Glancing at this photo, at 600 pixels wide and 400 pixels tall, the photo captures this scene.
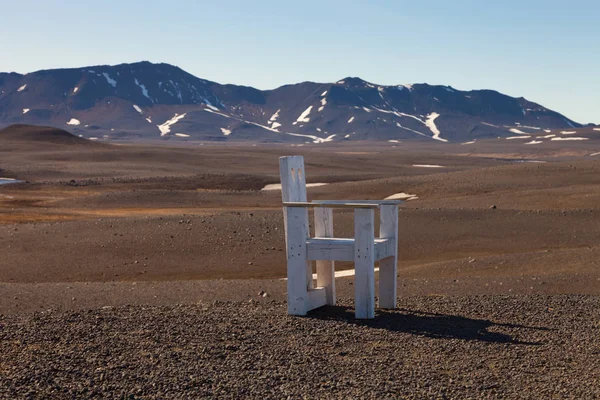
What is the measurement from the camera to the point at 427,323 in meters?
9.38

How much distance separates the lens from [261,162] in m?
82.7

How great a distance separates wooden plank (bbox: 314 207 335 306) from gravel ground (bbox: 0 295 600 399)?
1.04 ft

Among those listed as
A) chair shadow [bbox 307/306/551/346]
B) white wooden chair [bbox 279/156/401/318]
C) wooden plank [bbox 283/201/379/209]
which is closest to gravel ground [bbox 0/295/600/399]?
chair shadow [bbox 307/306/551/346]

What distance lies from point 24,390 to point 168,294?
557cm

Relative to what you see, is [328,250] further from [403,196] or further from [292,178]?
[403,196]

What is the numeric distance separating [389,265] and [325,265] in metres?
0.78

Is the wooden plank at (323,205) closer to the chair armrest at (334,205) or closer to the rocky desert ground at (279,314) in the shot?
the chair armrest at (334,205)

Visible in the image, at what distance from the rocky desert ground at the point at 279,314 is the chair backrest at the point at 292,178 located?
55.0 inches

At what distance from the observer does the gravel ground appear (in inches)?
268

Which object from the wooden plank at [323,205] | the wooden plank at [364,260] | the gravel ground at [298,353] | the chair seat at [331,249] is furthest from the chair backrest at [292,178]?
the gravel ground at [298,353]

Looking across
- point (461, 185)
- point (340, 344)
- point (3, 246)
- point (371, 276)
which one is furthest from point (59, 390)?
point (461, 185)

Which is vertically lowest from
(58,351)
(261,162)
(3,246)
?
(261,162)

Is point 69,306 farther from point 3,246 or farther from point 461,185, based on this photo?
point 461,185

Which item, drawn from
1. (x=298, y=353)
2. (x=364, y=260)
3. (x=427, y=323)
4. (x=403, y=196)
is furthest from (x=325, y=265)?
(x=403, y=196)
